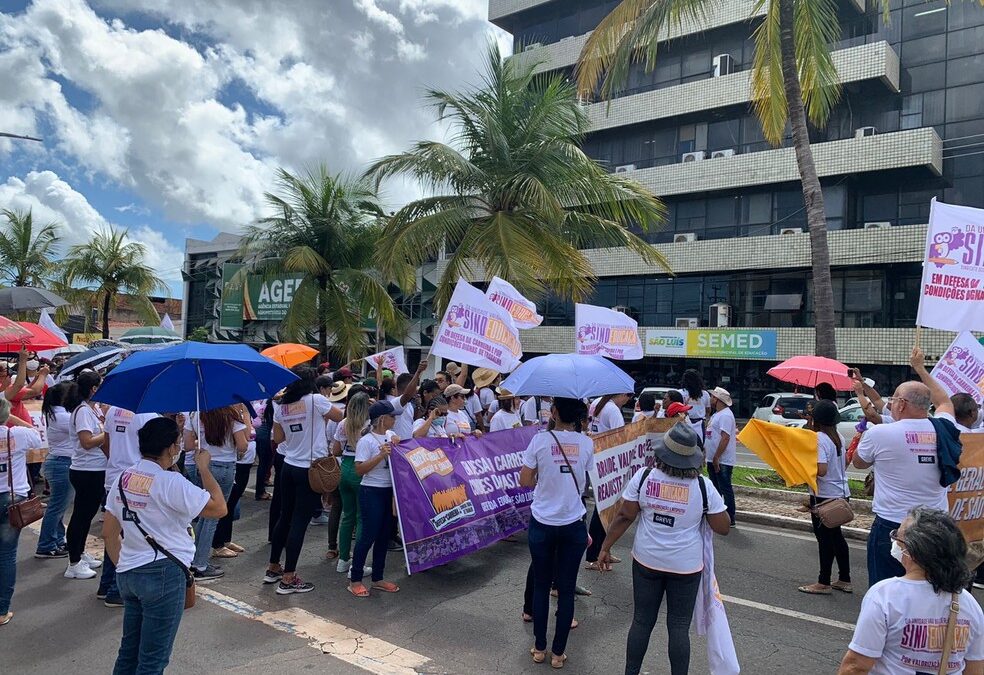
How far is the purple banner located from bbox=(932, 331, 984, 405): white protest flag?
13.9 ft

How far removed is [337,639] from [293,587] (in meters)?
1.08

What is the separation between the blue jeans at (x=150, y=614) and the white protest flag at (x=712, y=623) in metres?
2.97

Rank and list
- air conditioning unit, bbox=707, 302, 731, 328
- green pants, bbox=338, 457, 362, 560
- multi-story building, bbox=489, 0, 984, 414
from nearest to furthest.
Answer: green pants, bbox=338, 457, 362, 560 → multi-story building, bbox=489, 0, 984, 414 → air conditioning unit, bbox=707, 302, 731, 328

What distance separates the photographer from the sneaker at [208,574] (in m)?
6.20

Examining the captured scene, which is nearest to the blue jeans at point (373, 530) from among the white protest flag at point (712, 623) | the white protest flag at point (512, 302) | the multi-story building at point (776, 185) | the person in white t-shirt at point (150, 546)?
the person in white t-shirt at point (150, 546)

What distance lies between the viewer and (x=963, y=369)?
20.2ft

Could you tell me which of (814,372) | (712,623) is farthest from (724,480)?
(712,623)

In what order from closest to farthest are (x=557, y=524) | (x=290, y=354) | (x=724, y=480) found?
(x=557, y=524)
(x=724, y=480)
(x=290, y=354)

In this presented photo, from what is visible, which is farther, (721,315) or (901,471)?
(721,315)

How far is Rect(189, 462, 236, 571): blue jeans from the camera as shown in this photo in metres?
6.03

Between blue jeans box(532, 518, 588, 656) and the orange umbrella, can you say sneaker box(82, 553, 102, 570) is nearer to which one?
blue jeans box(532, 518, 588, 656)

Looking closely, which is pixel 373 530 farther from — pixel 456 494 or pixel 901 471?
pixel 901 471

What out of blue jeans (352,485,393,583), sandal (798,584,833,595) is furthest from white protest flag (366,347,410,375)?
sandal (798,584,833,595)

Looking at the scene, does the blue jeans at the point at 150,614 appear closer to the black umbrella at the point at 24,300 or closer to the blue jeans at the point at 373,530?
the blue jeans at the point at 373,530
